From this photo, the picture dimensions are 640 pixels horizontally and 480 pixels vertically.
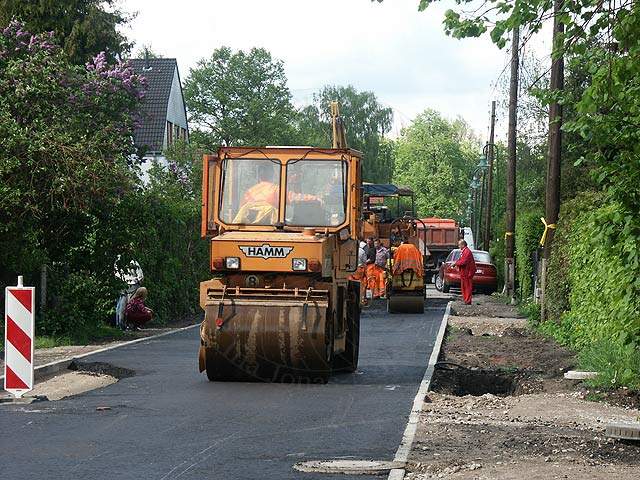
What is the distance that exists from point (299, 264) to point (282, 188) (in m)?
1.48

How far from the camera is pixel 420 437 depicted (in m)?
12.0

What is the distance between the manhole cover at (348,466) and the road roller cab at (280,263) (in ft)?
18.7

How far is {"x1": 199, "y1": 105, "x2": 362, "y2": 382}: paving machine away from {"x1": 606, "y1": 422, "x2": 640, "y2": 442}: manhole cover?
5.10 metres

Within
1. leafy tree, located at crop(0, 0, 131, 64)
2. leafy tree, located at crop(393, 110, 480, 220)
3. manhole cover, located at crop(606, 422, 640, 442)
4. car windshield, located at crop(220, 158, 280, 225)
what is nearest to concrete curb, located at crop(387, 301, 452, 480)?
manhole cover, located at crop(606, 422, 640, 442)

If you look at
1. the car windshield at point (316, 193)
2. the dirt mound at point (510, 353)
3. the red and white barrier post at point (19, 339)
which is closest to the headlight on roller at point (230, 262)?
the car windshield at point (316, 193)

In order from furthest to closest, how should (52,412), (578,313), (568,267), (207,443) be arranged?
(568,267) < (578,313) < (52,412) < (207,443)

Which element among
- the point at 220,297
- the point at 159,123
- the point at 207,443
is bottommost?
the point at 207,443

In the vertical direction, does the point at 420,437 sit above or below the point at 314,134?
below

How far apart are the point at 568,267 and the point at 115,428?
43.9ft

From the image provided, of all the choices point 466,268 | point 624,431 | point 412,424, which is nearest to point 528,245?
point 466,268

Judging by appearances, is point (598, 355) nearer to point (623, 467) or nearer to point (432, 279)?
point (623, 467)

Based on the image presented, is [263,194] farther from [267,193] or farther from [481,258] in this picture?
[481,258]

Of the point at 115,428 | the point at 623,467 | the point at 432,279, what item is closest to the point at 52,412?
the point at 115,428

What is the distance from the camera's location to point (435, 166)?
139m
